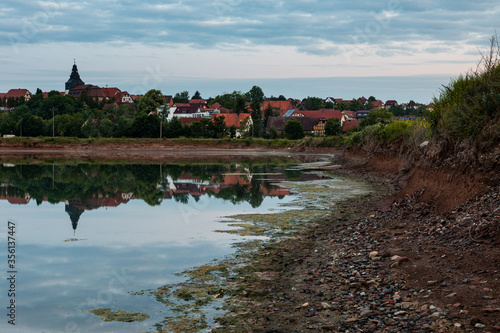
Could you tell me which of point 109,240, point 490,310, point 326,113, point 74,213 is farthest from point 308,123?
point 490,310

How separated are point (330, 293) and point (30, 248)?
39.4 ft

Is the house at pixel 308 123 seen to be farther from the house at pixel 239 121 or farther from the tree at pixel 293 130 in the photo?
the tree at pixel 293 130

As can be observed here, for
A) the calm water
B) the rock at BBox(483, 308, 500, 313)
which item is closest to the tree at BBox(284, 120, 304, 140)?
the calm water

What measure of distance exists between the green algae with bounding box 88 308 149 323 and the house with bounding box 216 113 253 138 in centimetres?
11683

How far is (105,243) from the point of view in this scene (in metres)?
18.6

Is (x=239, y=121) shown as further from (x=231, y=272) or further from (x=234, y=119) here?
(x=231, y=272)

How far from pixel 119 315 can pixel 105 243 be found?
27.1ft

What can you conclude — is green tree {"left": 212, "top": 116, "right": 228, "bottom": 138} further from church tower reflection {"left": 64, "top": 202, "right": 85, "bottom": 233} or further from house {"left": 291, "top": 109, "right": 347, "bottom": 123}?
church tower reflection {"left": 64, "top": 202, "right": 85, "bottom": 233}

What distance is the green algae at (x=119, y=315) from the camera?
417 inches

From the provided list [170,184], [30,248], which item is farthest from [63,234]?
[170,184]

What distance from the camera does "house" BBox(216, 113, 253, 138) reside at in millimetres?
128250

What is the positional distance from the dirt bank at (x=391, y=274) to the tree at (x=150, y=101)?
13964 centimetres

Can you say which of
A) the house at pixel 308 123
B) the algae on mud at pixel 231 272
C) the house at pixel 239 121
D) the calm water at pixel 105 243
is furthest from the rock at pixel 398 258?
the house at pixel 308 123

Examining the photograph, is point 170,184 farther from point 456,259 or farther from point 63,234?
point 456,259
